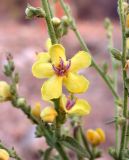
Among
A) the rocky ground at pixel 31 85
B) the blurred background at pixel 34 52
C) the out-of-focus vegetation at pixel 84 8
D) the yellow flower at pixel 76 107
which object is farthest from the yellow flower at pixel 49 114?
the out-of-focus vegetation at pixel 84 8

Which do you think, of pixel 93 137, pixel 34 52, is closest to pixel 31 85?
pixel 34 52

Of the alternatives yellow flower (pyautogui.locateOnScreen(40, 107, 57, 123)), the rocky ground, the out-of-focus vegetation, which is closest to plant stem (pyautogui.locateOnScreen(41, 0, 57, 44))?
yellow flower (pyautogui.locateOnScreen(40, 107, 57, 123))

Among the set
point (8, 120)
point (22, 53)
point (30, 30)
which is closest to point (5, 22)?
point (30, 30)

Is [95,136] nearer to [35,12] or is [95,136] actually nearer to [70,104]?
[70,104]

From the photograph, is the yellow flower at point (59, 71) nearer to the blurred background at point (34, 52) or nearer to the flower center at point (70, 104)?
the flower center at point (70, 104)

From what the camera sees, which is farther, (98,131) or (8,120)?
(8,120)

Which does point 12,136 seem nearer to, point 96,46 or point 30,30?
point 96,46
